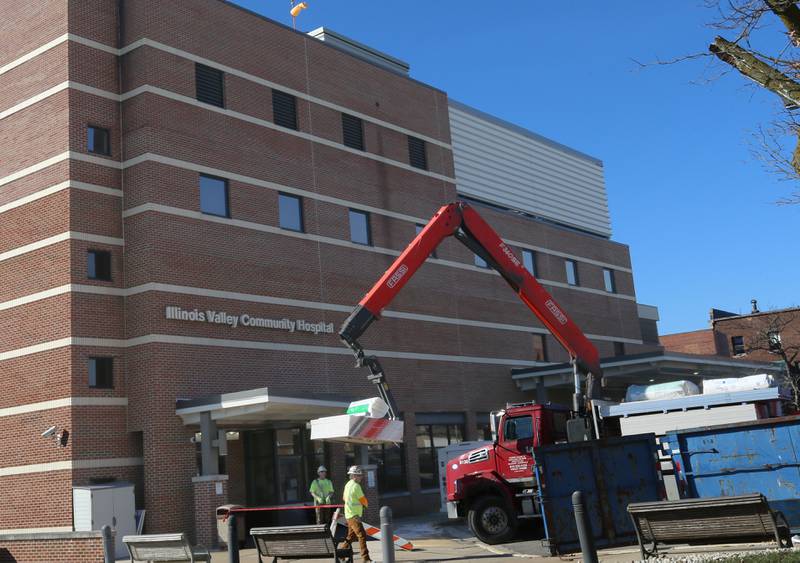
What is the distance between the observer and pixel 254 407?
24891mm

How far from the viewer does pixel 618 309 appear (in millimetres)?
48812

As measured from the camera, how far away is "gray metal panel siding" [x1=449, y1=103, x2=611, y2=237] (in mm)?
42156

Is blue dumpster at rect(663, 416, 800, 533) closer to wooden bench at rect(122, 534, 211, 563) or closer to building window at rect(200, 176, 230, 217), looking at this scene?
wooden bench at rect(122, 534, 211, 563)

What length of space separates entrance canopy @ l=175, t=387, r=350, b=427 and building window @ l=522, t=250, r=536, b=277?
58.7ft

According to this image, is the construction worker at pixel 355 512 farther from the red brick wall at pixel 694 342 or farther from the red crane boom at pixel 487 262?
the red brick wall at pixel 694 342

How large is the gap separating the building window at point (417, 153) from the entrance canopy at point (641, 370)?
9.75 m

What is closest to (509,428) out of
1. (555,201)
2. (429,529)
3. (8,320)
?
(429,529)

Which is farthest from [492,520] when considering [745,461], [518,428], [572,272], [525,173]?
[525,173]

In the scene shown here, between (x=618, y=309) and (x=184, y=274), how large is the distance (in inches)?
1106

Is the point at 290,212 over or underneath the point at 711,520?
over

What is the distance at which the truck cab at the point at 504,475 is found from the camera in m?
20.4

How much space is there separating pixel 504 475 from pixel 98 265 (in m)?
13.8

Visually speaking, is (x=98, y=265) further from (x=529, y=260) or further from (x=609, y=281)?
(x=609, y=281)

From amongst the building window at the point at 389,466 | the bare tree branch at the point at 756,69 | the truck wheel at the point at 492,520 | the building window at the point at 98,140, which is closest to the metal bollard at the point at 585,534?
the bare tree branch at the point at 756,69
